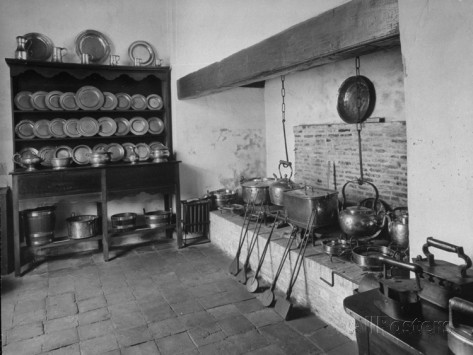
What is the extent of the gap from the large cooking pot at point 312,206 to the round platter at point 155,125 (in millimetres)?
2690

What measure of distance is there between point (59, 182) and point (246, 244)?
2522 mm

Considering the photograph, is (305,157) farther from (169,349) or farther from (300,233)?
(169,349)

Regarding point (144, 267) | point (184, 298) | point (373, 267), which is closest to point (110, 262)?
point (144, 267)

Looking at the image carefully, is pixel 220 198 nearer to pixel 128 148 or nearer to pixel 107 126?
pixel 128 148

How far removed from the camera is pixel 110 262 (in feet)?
17.0

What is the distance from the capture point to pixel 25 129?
17.4 feet

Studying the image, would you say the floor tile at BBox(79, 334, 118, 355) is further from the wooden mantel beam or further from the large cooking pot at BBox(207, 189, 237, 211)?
the large cooking pot at BBox(207, 189, 237, 211)

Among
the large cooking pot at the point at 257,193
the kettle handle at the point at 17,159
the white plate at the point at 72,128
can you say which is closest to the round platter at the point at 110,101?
the white plate at the point at 72,128

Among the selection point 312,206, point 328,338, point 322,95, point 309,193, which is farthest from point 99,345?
point 322,95

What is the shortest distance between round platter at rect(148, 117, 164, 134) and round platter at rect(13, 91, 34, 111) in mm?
1638

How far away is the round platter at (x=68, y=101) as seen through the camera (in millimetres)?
5375

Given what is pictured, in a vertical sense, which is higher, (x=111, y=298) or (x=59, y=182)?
(x=59, y=182)

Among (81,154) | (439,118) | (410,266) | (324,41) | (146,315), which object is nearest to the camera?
(410,266)

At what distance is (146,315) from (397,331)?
259 centimetres
